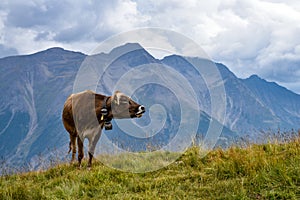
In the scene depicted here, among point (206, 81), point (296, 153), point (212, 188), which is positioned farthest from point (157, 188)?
point (206, 81)

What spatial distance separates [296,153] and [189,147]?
375 centimetres

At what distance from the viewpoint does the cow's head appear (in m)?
11.4

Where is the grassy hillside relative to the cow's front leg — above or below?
below

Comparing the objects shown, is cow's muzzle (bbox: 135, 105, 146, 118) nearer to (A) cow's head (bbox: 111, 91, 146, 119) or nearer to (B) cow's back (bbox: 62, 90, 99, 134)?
(A) cow's head (bbox: 111, 91, 146, 119)

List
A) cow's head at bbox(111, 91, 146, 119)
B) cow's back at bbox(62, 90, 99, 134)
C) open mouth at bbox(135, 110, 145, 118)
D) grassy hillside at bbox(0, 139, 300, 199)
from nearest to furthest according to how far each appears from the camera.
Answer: grassy hillside at bbox(0, 139, 300, 199)
open mouth at bbox(135, 110, 145, 118)
cow's head at bbox(111, 91, 146, 119)
cow's back at bbox(62, 90, 99, 134)

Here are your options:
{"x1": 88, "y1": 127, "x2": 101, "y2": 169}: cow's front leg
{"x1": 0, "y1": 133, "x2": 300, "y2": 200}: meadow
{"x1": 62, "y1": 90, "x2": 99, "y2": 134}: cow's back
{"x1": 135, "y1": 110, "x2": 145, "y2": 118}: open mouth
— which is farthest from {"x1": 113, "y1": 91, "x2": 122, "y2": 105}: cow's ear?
{"x1": 0, "y1": 133, "x2": 300, "y2": 200}: meadow

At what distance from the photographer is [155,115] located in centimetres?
1202

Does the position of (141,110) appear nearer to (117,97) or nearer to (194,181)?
(117,97)

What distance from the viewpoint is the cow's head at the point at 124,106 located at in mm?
11406

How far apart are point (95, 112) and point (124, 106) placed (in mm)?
980

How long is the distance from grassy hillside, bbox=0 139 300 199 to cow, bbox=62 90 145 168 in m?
1.45

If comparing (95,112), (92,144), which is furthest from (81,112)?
(92,144)

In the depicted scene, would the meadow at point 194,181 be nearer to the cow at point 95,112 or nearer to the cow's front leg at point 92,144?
the cow's front leg at point 92,144

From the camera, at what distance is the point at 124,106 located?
11453 mm
